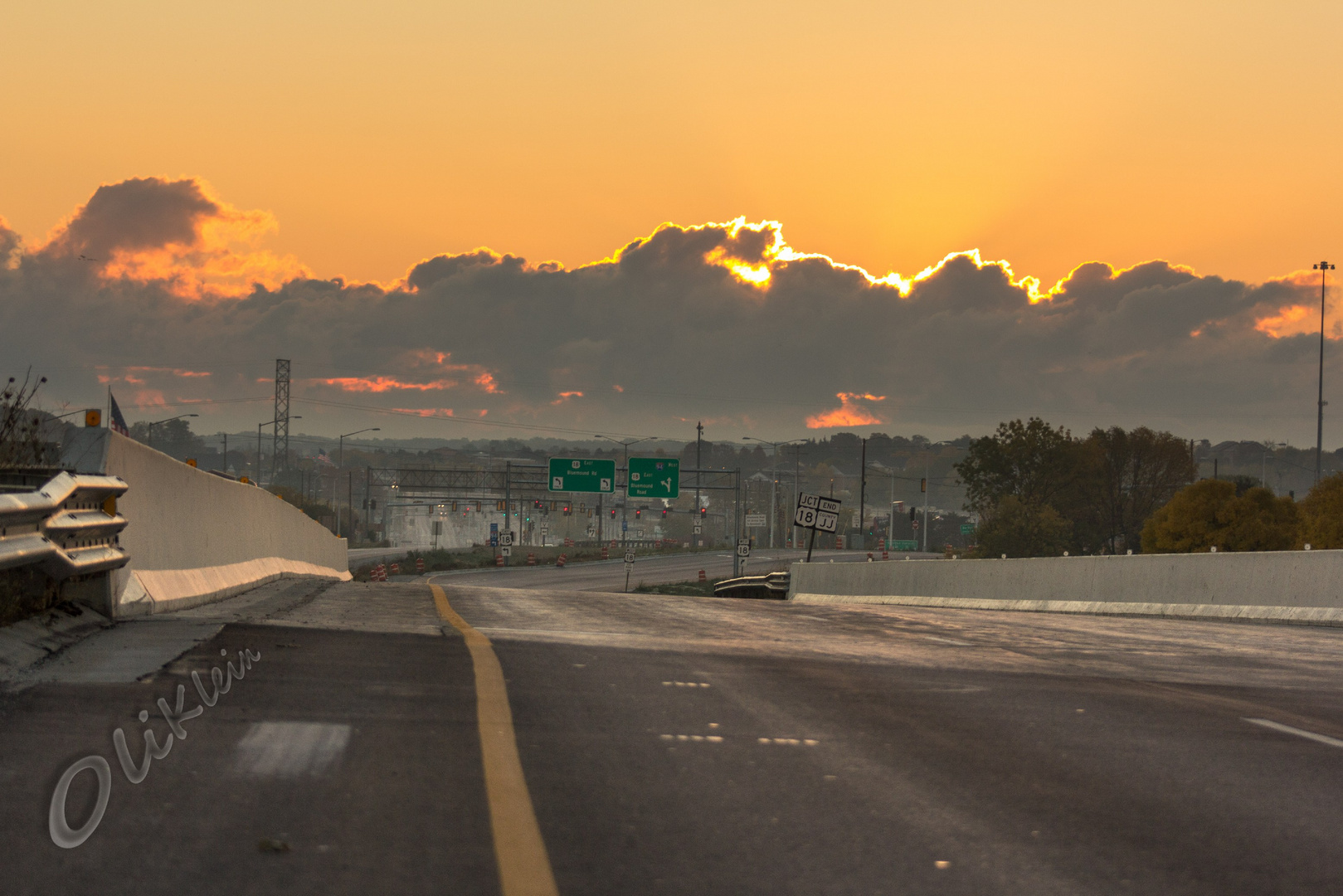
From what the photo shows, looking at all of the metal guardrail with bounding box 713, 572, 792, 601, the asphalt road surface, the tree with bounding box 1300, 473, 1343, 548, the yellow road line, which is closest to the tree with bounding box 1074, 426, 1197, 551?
the tree with bounding box 1300, 473, 1343, 548

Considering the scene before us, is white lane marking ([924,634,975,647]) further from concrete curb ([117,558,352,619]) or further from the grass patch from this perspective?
the grass patch

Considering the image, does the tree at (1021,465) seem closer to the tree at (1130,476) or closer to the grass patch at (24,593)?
the tree at (1130,476)

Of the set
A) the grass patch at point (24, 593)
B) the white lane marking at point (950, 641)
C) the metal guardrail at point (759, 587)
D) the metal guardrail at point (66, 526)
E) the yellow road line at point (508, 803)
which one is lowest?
the metal guardrail at point (759, 587)

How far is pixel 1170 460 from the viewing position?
10475cm

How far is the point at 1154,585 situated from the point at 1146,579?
0.72 ft

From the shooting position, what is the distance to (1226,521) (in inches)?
2997

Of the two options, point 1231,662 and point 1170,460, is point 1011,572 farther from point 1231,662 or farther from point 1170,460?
point 1170,460

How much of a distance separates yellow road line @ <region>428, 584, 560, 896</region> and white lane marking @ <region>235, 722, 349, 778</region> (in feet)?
1.99

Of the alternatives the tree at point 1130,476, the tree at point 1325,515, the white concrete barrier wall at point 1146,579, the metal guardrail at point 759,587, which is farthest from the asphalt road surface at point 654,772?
the tree at point 1130,476

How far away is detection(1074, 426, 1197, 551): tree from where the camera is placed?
343ft

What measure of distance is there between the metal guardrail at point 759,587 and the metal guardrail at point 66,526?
3414 centimetres

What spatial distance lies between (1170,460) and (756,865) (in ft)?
358

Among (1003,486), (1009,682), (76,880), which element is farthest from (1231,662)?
(1003,486)

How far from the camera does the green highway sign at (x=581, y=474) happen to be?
69688 millimetres
